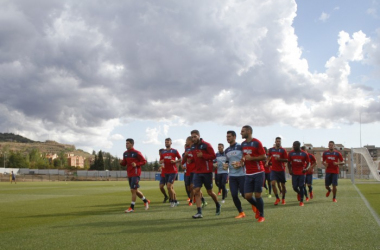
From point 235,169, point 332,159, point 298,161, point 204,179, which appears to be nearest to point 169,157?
point 204,179

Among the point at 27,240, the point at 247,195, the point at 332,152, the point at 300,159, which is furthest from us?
the point at 332,152

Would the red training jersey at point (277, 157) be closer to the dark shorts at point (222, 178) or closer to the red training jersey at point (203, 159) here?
the dark shorts at point (222, 178)

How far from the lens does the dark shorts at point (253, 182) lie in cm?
892

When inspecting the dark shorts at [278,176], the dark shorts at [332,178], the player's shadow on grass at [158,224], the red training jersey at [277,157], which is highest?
the red training jersey at [277,157]

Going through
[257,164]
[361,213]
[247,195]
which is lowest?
[361,213]

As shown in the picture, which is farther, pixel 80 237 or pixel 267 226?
pixel 267 226

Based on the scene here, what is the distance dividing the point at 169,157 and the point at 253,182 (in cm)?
529

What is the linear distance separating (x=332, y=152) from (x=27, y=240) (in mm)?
11791

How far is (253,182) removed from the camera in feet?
29.5

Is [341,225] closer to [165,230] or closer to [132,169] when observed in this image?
[165,230]

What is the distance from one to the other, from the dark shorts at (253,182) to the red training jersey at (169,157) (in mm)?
5163

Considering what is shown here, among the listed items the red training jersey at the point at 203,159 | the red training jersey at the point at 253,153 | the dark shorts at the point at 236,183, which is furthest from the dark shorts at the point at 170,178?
the red training jersey at the point at 253,153

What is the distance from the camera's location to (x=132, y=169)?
477 inches

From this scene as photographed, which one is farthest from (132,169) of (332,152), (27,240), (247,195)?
(332,152)
